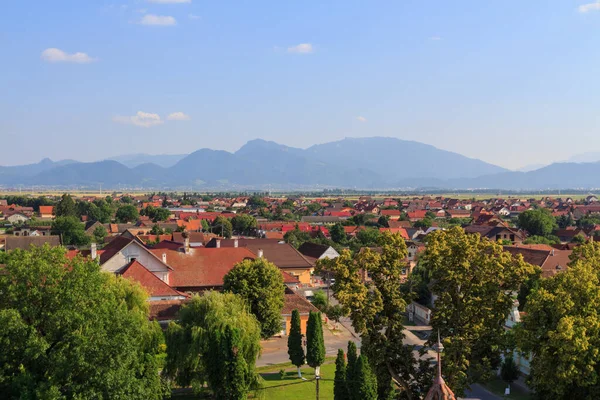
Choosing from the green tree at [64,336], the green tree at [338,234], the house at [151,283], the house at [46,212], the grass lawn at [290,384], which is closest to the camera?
the green tree at [64,336]

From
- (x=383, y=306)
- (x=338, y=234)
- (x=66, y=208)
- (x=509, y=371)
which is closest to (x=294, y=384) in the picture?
(x=509, y=371)

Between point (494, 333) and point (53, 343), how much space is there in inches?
596

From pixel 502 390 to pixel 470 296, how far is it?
13.3m

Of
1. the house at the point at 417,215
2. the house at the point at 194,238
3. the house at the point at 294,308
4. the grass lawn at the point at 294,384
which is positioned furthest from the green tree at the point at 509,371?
the house at the point at 417,215

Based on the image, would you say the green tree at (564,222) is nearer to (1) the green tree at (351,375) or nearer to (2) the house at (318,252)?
(2) the house at (318,252)

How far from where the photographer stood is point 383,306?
18.9 m

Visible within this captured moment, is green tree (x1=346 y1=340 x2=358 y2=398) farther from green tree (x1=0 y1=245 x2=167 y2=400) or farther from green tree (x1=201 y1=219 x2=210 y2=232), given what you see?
green tree (x1=201 y1=219 x2=210 y2=232)

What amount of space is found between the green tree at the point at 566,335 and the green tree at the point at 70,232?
75411 millimetres

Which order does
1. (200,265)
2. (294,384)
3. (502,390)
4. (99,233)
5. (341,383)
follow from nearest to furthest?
(341,383) < (502,390) < (294,384) < (200,265) < (99,233)

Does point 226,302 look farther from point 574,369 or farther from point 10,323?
point 574,369

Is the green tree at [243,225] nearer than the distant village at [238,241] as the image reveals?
No

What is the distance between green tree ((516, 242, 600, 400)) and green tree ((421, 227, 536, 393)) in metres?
1.87

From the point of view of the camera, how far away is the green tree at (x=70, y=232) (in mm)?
84125

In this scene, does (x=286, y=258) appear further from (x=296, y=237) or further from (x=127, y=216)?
(x=127, y=216)
